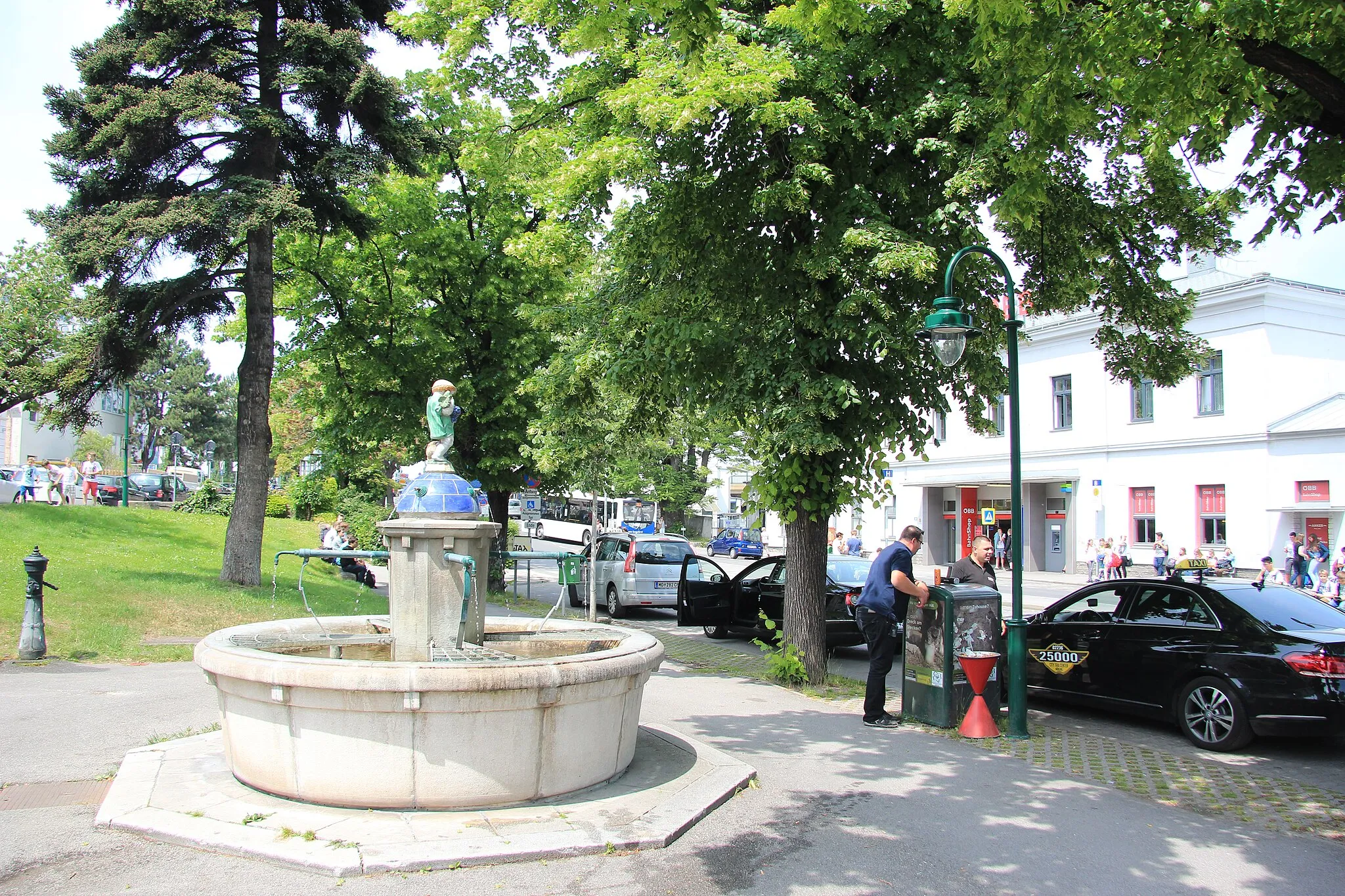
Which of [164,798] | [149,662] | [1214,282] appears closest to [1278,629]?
[164,798]

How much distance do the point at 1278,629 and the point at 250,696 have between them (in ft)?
26.9

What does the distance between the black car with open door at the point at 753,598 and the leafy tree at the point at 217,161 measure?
7.96m

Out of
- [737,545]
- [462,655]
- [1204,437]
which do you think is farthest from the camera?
[737,545]

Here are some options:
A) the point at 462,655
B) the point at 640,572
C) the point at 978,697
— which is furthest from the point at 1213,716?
the point at 640,572

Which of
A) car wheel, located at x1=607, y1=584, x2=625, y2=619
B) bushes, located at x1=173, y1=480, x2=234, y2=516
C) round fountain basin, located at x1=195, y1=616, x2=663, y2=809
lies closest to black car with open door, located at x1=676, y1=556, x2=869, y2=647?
car wheel, located at x1=607, y1=584, x2=625, y2=619

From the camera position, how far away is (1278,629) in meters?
8.09

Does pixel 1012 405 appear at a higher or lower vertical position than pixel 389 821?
higher

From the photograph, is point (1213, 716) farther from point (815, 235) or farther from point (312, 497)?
point (312, 497)

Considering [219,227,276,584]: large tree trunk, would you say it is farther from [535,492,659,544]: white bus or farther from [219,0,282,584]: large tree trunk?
[535,492,659,544]: white bus

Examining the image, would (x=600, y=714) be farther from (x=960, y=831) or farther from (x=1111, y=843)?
(x=1111, y=843)

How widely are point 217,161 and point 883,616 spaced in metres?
15.3

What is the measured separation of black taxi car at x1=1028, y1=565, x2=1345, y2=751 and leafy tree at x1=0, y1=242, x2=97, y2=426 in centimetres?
1634

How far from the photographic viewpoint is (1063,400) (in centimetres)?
3662

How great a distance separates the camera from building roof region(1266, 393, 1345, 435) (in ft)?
90.2
